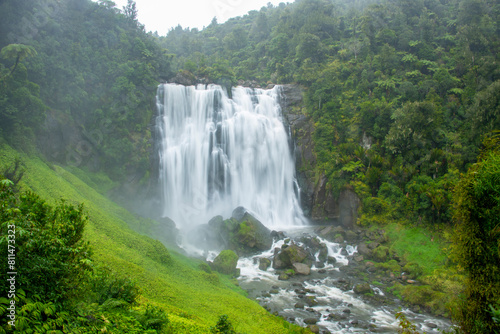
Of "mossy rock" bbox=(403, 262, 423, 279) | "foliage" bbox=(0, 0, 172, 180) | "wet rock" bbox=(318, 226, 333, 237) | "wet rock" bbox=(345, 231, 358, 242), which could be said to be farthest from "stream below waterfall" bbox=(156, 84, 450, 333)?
"foliage" bbox=(0, 0, 172, 180)

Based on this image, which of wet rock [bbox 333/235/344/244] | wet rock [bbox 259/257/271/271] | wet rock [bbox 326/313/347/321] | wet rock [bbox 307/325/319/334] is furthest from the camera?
wet rock [bbox 333/235/344/244]

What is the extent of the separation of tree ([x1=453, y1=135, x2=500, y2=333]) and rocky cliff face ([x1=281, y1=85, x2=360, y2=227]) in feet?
52.1

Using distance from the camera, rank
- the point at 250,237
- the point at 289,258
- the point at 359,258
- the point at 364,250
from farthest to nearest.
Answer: the point at 250,237
the point at 364,250
the point at 359,258
the point at 289,258

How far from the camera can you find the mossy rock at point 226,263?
15.6 metres

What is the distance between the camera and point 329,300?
43.8 ft

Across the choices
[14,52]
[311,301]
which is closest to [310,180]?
[311,301]

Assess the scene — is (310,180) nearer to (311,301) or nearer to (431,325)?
(311,301)

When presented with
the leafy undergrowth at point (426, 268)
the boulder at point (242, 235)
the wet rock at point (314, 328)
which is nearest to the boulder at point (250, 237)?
the boulder at point (242, 235)

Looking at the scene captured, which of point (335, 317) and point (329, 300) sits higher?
point (329, 300)

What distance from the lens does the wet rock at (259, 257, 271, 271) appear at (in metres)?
16.7

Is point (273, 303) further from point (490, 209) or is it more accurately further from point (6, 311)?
point (6, 311)

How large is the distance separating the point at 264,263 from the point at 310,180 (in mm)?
12241

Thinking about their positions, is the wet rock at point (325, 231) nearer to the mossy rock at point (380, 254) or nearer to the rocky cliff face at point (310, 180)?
the rocky cliff face at point (310, 180)

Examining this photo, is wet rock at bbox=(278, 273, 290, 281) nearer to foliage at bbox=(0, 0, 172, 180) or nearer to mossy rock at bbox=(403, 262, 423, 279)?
mossy rock at bbox=(403, 262, 423, 279)
